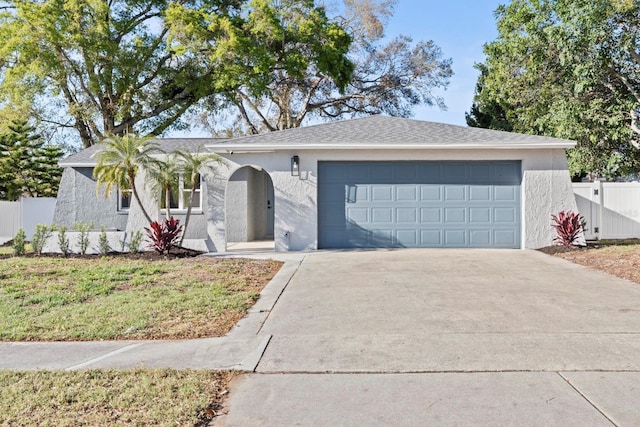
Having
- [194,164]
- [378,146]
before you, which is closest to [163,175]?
[194,164]

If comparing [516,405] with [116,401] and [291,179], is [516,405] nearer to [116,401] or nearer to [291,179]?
[116,401]

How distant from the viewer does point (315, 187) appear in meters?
13.0

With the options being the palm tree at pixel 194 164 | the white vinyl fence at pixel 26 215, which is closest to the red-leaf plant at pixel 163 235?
the palm tree at pixel 194 164

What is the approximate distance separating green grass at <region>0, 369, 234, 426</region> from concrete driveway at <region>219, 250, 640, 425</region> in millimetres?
274

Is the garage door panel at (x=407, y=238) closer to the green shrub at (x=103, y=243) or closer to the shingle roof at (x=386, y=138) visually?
the shingle roof at (x=386, y=138)

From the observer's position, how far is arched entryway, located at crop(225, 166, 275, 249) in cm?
1623

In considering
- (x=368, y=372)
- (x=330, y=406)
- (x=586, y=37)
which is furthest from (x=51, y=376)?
(x=586, y=37)

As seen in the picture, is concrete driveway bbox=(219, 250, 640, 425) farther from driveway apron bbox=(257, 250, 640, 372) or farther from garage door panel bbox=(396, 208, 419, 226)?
garage door panel bbox=(396, 208, 419, 226)

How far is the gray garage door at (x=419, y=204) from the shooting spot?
1294 cm

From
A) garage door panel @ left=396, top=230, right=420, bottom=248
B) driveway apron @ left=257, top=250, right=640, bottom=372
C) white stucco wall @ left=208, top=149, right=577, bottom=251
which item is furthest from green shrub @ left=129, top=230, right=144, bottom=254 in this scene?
garage door panel @ left=396, top=230, right=420, bottom=248

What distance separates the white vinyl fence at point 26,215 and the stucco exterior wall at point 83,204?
1738 mm

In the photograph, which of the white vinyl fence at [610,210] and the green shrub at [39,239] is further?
the white vinyl fence at [610,210]

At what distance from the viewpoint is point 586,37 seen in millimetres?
13180

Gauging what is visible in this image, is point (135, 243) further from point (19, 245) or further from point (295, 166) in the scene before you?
point (295, 166)
